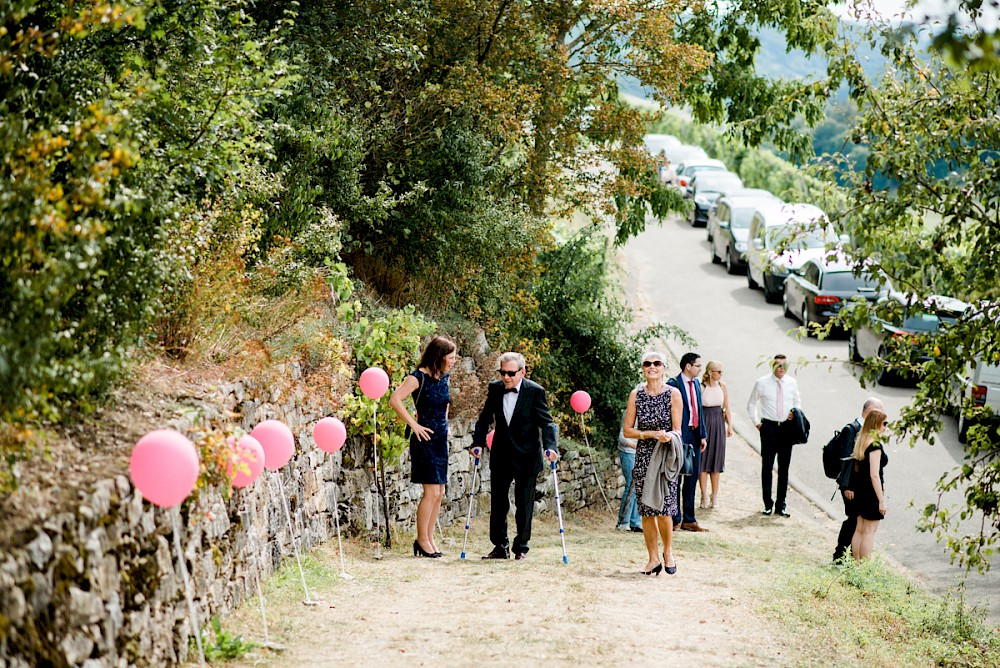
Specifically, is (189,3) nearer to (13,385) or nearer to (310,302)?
(310,302)

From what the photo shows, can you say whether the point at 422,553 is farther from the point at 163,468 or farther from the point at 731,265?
the point at 731,265

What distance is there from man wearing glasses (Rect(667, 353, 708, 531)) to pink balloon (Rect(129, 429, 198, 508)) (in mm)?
6933

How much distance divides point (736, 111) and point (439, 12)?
6.96m

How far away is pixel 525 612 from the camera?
754cm

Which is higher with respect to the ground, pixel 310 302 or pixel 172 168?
pixel 172 168

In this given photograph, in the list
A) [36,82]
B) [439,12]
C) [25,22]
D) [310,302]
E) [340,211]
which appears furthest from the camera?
[439,12]

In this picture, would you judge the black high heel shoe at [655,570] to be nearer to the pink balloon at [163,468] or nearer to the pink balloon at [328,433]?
the pink balloon at [328,433]

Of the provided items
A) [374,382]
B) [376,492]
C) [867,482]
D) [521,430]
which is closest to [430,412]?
[374,382]

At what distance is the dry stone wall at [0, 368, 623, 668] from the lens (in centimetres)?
464

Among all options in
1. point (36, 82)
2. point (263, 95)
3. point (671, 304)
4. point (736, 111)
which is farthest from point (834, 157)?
point (671, 304)

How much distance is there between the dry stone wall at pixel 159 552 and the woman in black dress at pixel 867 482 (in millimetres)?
4534

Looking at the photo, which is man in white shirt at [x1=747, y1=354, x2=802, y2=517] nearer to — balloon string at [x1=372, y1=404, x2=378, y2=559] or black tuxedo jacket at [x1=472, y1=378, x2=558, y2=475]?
black tuxedo jacket at [x1=472, y1=378, x2=558, y2=475]

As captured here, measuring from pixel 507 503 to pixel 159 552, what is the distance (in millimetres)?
4423

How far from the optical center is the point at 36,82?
20.9 feet
